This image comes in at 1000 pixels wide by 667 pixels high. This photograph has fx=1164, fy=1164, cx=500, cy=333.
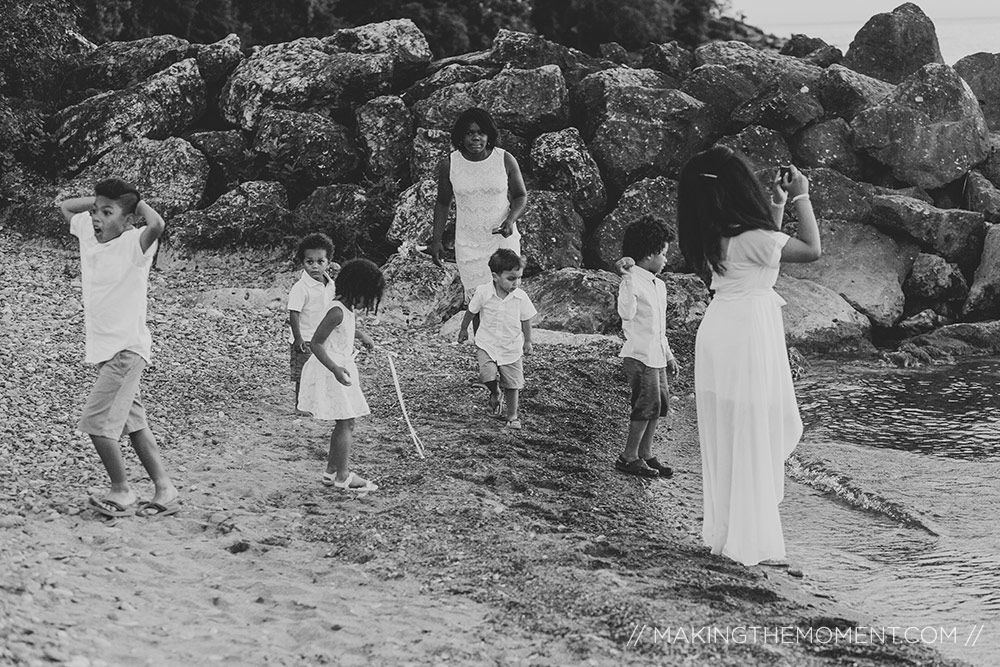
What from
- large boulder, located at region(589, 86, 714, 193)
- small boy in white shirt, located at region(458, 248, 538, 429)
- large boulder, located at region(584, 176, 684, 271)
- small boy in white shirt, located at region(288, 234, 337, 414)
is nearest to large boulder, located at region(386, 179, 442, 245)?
large boulder, located at region(584, 176, 684, 271)

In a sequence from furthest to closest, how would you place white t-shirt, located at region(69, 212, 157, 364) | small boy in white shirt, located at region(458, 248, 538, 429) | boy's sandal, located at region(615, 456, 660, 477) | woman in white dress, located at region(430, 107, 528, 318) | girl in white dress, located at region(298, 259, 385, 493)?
1. woman in white dress, located at region(430, 107, 528, 318)
2. small boy in white shirt, located at region(458, 248, 538, 429)
3. boy's sandal, located at region(615, 456, 660, 477)
4. girl in white dress, located at region(298, 259, 385, 493)
5. white t-shirt, located at region(69, 212, 157, 364)

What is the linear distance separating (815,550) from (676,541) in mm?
935

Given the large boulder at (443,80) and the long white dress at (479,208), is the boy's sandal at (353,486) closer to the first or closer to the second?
the long white dress at (479,208)

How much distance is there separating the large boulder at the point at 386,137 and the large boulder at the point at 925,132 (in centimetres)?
560

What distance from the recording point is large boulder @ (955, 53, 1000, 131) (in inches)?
669

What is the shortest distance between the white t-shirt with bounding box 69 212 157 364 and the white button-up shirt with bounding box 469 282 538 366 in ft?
8.45

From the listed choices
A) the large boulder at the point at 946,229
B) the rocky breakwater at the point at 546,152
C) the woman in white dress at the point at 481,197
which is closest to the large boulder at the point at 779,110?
the rocky breakwater at the point at 546,152

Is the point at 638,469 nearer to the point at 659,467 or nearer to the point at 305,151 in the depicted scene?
the point at 659,467

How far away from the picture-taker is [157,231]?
5.64 m

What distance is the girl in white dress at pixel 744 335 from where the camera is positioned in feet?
17.3

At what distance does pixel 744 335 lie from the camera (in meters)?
5.37

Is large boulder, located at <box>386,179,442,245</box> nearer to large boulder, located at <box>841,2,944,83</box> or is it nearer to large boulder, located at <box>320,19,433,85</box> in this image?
large boulder, located at <box>320,19,433,85</box>

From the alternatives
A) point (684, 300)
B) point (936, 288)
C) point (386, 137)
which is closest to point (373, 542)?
point (684, 300)

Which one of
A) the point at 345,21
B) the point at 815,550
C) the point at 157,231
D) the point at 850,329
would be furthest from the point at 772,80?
the point at 157,231
